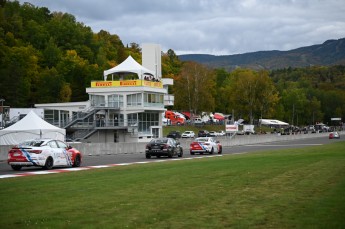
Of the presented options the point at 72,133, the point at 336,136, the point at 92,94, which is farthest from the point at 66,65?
the point at 336,136

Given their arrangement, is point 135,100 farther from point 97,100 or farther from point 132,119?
point 97,100

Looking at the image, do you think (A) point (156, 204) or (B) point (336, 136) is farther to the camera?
(B) point (336, 136)

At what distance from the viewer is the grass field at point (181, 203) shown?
9.49 metres

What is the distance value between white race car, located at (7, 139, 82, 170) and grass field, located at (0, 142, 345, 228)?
8.08m

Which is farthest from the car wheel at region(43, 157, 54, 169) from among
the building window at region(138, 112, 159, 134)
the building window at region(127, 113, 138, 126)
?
the building window at region(138, 112, 159, 134)

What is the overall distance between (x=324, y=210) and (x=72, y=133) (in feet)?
206

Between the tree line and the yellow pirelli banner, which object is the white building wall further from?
the tree line

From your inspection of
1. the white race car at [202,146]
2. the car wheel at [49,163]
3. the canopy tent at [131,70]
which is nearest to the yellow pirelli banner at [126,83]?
the canopy tent at [131,70]

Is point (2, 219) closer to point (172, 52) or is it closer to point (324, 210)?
point (324, 210)

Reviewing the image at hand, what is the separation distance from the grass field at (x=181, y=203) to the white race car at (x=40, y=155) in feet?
26.5

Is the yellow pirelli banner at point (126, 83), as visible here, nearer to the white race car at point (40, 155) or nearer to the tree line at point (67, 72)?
the tree line at point (67, 72)

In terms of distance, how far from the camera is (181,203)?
11672 mm

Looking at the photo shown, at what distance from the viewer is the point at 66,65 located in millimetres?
114500

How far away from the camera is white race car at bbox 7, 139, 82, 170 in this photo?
969 inches
